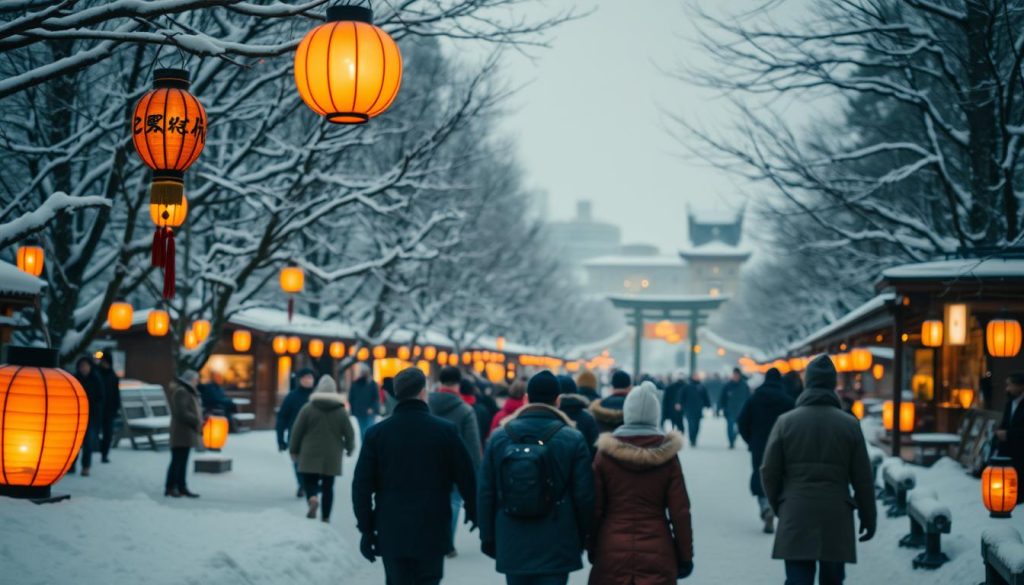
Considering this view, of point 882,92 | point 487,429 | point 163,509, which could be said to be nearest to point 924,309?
point 882,92

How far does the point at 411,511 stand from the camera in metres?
6.02

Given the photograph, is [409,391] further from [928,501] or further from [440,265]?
[440,265]

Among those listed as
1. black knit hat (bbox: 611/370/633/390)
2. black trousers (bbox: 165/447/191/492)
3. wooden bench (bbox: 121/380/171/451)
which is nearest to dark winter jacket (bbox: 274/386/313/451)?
black trousers (bbox: 165/447/191/492)

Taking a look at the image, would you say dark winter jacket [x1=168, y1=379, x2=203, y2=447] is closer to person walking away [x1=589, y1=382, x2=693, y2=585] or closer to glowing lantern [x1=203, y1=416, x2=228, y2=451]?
glowing lantern [x1=203, y1=416, x2=228, y2=451]

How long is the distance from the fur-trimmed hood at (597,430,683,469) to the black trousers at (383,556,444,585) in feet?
3.72

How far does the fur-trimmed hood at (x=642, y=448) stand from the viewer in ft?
18.7

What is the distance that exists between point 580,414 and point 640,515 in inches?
152

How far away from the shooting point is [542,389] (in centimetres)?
617

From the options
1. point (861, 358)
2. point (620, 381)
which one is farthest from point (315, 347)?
point (620, 381)

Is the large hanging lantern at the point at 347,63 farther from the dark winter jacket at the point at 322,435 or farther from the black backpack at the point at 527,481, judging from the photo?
the dark winter jacket at the point at 322,435

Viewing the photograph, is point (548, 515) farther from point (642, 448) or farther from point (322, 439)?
point (322, 439)

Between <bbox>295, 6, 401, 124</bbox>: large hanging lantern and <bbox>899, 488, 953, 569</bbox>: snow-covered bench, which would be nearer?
<bbox>295, 6, 401, 124</bbox>: large hanging lantern

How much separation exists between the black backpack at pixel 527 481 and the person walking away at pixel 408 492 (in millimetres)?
534

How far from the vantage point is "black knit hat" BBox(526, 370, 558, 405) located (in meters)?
6.15
